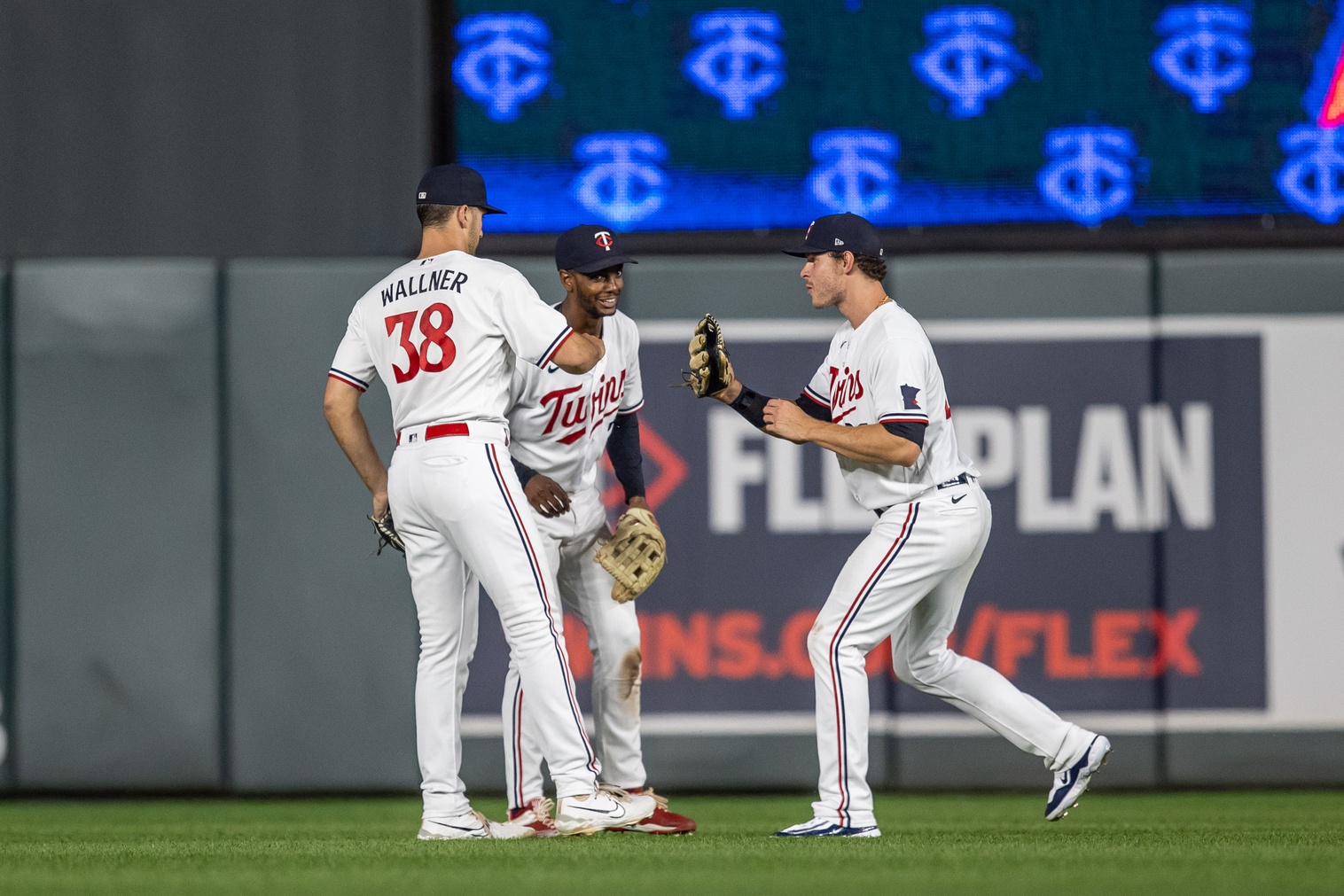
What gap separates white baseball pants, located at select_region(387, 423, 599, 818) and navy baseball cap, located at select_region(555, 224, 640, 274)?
477 millimetres

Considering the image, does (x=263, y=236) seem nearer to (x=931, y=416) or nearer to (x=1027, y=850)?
(x=931, y=416)

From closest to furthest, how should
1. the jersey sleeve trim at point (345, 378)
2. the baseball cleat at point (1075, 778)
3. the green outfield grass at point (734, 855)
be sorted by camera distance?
the green outfield grass at point (734, 855)
the jersey sleeve trim at point (345, 378)
the baseball cleat at point (1075, 778)

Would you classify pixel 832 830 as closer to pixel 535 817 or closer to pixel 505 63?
pixel 535 817

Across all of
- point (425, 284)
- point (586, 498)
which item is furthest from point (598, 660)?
point (425, 284)

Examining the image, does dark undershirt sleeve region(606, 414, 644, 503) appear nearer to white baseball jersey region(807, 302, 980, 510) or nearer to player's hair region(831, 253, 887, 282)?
white baseball jersey region(807, 302, 980, 510)

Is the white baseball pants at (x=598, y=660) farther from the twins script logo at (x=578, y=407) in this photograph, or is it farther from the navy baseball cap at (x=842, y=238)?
the navy baseball cap at (x=842, y=238)

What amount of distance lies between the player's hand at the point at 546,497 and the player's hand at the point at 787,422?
58cm

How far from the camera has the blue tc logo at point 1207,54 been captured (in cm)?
546

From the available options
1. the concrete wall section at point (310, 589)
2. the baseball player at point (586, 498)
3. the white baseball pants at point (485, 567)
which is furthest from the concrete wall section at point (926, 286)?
the white baseball pants at point (485, 567)

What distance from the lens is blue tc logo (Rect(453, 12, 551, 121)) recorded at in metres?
5.57

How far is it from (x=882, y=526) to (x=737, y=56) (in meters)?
2.37

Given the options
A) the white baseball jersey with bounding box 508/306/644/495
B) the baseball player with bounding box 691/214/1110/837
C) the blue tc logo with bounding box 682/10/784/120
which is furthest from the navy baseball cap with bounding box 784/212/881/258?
the blue tc logo with bounding box 682/10/784/120

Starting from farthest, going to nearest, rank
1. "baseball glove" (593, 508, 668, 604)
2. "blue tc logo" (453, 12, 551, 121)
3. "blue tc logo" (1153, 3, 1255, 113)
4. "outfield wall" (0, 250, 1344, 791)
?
"blue tc logo" (453, 12, 551, 121) < "blue tc logo" (1153, 3, 1255, 113) < "outfield wall" (0, 250, 1344, 791) < "baseball glove" (593, 508, 668, 604)

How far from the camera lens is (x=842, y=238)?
386 centimetres
